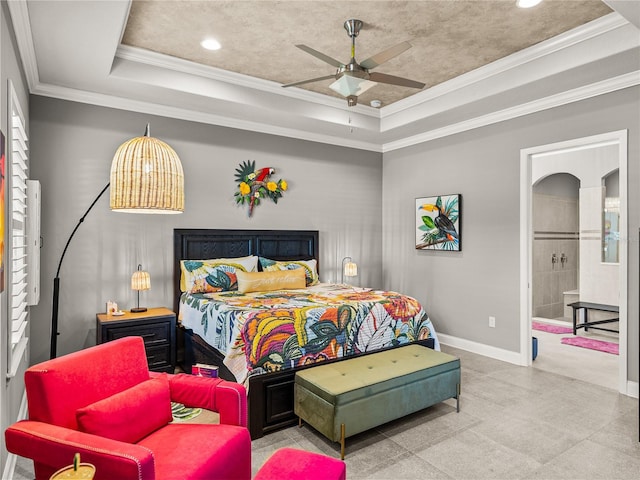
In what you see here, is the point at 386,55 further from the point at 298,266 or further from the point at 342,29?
the point at 298,266

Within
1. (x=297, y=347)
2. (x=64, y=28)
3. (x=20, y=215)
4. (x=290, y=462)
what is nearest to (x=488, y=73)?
(x=297, y=347)

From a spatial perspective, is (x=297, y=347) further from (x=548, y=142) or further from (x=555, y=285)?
(x=555, y=285)

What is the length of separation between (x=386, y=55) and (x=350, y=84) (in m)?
0.39

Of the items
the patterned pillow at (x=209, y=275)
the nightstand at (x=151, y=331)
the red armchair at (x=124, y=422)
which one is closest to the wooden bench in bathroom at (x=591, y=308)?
the patterned pillow at (x=209, y=275)

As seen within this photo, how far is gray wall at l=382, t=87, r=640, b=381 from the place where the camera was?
379cm

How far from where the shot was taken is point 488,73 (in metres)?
4.07

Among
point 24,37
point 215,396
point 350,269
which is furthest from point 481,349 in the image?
point 24,37

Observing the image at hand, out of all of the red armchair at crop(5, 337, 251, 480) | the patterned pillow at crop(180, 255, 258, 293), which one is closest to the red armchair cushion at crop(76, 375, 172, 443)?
the red armchair at crop(5, 337, 251, 480)

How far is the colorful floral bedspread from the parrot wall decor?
50.3 inches

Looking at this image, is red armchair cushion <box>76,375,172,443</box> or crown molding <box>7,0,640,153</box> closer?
red armchair cushion <box>76,375,172,443</box>

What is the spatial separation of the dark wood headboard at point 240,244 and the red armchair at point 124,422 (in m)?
2.43

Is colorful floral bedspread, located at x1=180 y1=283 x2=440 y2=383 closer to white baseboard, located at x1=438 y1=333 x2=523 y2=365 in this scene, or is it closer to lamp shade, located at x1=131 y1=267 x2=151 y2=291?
lamp shade, located at x1=131 y1=267 x2=151 y2=291

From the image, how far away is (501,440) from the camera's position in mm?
2807

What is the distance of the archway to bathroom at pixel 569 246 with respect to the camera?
443cm
